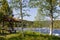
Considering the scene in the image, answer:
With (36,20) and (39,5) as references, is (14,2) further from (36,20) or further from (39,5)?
(36,20)

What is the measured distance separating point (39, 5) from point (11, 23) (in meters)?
7.07

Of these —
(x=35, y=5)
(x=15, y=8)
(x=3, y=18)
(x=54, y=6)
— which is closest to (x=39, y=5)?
(x=35, y=5)

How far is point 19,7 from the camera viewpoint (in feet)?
54.2

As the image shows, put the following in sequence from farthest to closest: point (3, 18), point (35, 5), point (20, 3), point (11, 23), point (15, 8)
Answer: point (11, 23) < point (3, 18) < point (35, 5) < point (15, 8) < point (20, 3)

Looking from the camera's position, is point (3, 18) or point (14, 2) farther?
point (3, 18)

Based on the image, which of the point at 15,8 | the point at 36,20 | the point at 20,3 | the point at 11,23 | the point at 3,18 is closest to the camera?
the point at 20,3

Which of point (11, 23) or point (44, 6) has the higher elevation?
point (44, 6)

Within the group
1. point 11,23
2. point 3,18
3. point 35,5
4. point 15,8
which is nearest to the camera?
point 15,8

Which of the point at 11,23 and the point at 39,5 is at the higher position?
the point at 39,5

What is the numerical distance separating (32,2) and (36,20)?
13210 mm

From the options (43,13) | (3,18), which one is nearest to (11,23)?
(3,18)

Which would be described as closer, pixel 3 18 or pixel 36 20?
pixel 3 18

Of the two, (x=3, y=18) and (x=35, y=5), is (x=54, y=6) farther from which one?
(x=3, y=18)

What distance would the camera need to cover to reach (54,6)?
19000 mm
